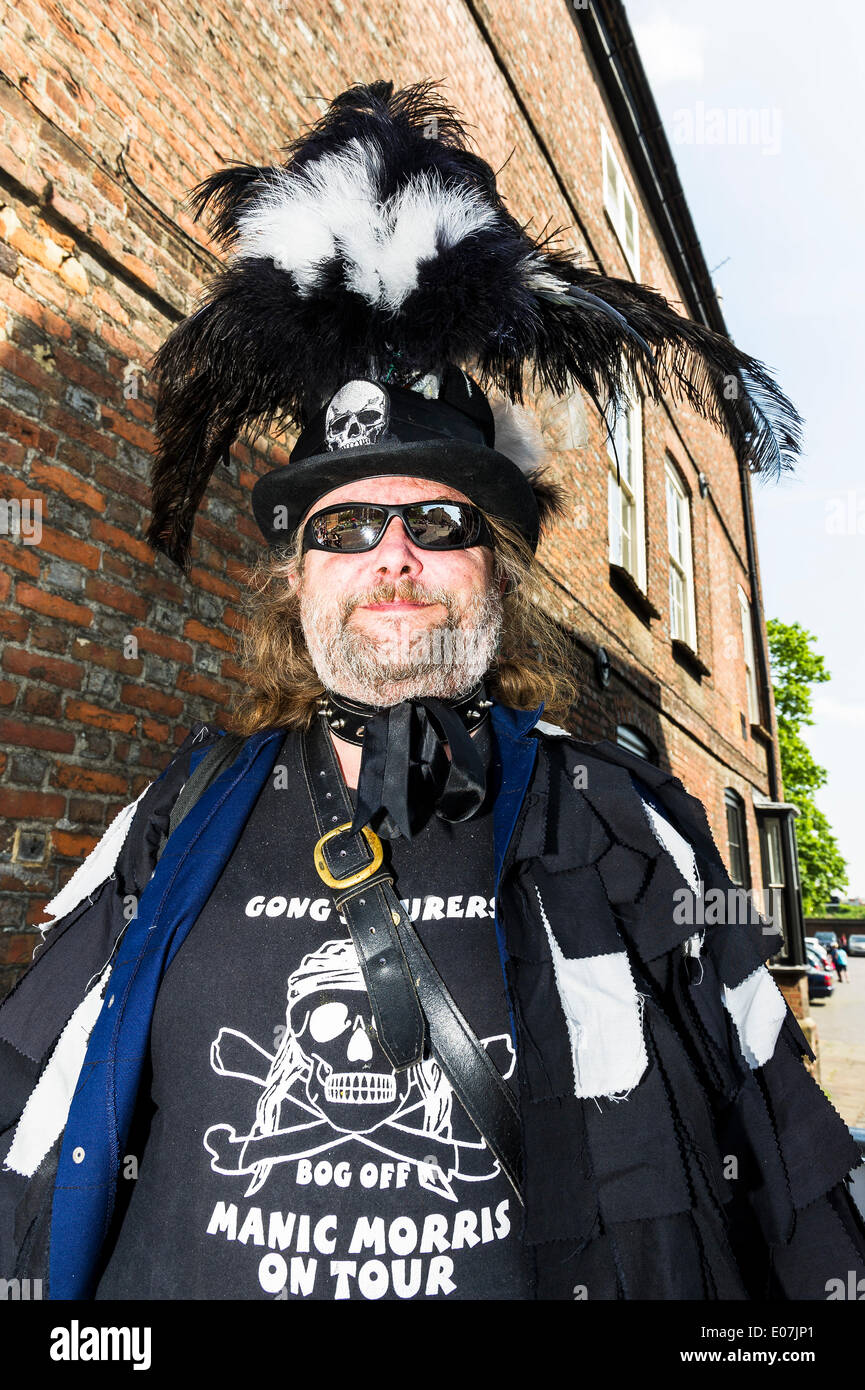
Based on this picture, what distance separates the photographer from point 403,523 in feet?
5.94

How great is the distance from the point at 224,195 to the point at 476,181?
75 centimetres

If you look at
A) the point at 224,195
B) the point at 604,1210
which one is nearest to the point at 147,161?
the point at 224,195

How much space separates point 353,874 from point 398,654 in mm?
507

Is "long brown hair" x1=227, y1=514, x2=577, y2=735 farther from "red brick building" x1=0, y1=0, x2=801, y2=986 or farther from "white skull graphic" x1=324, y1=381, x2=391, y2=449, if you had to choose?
"red brick building" x1=0, y1=0, x2=801, y2=986

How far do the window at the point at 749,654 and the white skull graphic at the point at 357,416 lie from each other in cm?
1279

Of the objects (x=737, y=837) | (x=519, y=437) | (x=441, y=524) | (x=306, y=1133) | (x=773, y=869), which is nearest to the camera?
Result: (x=306, y=1133)

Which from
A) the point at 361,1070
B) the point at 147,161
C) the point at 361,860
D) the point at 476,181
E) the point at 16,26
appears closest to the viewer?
the point at 361,1070

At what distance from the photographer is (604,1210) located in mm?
1170

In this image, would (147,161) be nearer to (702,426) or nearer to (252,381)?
(252,381)

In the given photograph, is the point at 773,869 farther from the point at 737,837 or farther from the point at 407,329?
the point at 407,329

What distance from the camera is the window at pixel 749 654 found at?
1371 cm

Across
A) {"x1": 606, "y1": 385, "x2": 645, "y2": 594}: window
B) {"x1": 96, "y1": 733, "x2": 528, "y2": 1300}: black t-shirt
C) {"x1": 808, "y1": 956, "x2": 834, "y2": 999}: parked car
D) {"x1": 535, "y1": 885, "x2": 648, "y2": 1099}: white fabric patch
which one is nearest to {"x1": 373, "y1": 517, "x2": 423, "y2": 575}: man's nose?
{"x1": 96, "y1": 733, "x2": 528, "y2": 1300}: black t-shirt

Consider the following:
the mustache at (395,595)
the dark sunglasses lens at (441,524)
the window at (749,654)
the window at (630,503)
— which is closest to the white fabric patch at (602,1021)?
the mustache at (395,595)

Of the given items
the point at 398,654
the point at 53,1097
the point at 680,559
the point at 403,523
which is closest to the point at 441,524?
the point at 403,523
